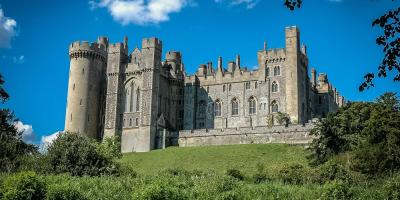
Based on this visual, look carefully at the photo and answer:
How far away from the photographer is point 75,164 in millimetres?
43156

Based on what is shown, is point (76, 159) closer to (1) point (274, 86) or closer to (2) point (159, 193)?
(2) point (159, 193)

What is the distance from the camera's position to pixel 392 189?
103 ft

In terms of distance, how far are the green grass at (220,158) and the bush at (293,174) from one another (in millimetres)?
6277

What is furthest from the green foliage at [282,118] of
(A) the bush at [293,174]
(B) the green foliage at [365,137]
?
(A) the bush at [293,174]

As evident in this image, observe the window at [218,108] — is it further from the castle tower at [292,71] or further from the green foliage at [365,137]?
the green foliage at [365,137]

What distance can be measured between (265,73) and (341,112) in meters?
22.1

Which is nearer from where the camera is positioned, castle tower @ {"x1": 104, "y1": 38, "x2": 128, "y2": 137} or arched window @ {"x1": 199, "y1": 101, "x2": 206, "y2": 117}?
castle tower @ {"x1": 104, "y1": 38, "x2": 128, "y2": 137}

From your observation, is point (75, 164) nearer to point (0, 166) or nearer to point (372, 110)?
point (0, 166)

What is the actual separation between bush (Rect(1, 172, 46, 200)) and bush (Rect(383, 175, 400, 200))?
18920mm

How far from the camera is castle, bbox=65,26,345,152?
232 feet

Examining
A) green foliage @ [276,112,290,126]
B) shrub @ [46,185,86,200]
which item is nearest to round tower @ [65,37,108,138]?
green foliage @ [276,112,290,126]

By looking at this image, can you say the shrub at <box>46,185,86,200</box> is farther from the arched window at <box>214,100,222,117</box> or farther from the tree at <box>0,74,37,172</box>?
the arched window at <box>214,100,222,117</box>

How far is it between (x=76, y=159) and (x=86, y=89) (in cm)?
3342

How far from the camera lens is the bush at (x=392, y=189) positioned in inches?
1196
